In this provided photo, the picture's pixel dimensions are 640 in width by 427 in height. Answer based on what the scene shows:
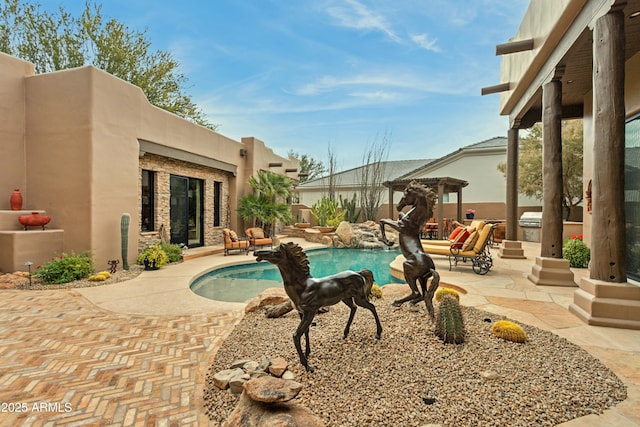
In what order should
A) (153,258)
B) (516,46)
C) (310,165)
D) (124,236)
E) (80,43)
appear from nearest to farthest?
(516,46) < (124,236) < (153,258) < (80,43) < (310,165)

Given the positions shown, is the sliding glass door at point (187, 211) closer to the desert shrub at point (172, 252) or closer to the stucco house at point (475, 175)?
the desert shrub at point (172, 252)

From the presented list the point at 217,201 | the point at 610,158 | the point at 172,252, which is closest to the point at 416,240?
the point at 610,158

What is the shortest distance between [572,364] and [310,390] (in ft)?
6.90

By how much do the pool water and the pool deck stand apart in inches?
44.4

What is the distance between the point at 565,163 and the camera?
13.8 metres

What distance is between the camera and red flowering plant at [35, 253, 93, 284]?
6.08 meters

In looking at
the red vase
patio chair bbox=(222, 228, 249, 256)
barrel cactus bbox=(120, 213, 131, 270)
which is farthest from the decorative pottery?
patio chair bbox=(222, 228, 249, 256)

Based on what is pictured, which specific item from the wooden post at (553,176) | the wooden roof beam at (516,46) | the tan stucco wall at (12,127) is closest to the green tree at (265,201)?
the tan stucco wall at (12,127)

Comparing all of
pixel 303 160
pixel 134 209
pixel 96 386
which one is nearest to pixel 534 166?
pixel 134 209

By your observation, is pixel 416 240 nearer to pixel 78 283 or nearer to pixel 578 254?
pixel 578 254

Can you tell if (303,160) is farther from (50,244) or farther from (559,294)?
(559,294)

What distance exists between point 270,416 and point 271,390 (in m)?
0.13

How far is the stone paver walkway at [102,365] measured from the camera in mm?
2191

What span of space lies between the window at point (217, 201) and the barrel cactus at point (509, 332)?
1108 cm
